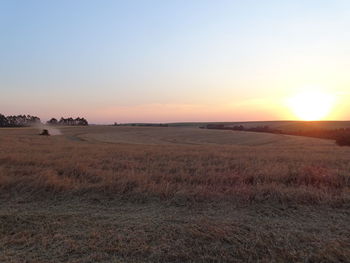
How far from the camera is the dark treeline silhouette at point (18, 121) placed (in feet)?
406

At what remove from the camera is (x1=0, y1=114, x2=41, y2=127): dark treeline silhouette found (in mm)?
123750

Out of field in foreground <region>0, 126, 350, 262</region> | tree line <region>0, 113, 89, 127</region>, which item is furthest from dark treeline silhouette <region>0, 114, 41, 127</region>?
field in foreground <region>0, 126, 350, 262</region>

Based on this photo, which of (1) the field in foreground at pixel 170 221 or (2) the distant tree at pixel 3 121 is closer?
(1) the field in foreground at pixel 170 221

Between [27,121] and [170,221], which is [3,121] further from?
[170,221]

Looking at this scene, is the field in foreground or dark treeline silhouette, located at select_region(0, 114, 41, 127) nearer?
the field in foreground

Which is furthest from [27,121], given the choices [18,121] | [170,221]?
[170,221]

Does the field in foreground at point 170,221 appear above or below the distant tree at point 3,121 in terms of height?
below

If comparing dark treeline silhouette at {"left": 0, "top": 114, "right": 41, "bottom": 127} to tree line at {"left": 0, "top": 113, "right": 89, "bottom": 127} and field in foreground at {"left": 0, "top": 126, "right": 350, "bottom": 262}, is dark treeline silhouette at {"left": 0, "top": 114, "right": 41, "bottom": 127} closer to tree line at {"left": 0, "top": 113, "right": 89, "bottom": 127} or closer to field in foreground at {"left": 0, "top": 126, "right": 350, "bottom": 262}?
tree line at {"left": 0, "top": 113, "right": 89, "bottom": 127}

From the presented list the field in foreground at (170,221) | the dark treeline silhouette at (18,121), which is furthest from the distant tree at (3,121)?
the field in foreground at (170,221)

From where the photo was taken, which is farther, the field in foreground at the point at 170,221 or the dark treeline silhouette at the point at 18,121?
the dark treeline silhouette at the point at 18,121

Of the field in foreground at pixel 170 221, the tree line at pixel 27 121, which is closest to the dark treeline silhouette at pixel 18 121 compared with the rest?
the tree line at pixel 27 121

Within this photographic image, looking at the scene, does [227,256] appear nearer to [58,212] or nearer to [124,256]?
[124,256]

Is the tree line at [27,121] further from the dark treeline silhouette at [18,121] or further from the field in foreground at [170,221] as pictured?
the field in foreground at [170,221]

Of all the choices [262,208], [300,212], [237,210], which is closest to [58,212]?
[237,210]
